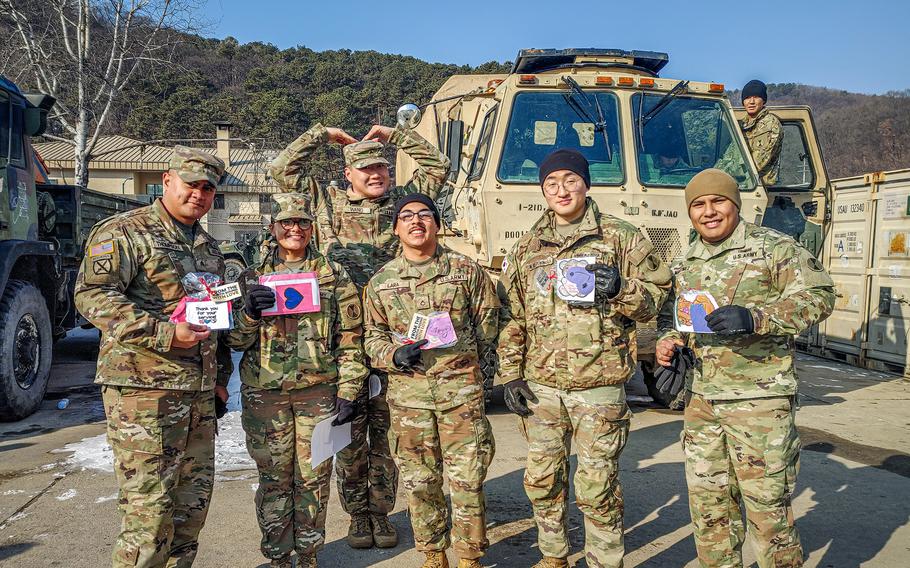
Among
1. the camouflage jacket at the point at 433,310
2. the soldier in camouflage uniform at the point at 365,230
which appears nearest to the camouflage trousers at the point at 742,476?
the camouflage jacket at the point at 433,310

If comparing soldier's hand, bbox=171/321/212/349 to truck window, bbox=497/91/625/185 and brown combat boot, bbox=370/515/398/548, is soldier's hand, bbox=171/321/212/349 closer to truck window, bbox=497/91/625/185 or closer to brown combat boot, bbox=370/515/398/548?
brown combat boot, bbox=370/515/398/548

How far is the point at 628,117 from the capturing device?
5926mm

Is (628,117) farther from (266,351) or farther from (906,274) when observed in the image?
(906,274)

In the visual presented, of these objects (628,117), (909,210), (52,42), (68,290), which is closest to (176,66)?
(52,42)

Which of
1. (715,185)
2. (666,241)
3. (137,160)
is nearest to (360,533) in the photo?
(715,185)

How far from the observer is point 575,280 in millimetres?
3104

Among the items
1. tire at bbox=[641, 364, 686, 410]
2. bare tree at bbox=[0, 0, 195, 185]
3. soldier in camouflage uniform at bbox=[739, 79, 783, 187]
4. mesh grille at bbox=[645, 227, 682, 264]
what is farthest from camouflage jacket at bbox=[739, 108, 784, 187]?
bare tree at bbox=[0, 0, 195, 185]

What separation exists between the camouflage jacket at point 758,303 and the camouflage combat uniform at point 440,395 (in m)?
0.97

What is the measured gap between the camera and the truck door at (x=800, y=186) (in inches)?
260

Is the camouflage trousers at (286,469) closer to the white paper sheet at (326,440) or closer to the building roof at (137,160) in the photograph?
the white paper sheet at (326,440)

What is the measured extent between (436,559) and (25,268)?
5.77 metres

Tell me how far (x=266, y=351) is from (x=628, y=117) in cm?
404

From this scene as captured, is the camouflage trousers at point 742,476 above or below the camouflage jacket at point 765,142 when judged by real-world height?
below

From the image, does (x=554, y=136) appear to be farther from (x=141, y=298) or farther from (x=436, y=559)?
(x=141, y=298)
